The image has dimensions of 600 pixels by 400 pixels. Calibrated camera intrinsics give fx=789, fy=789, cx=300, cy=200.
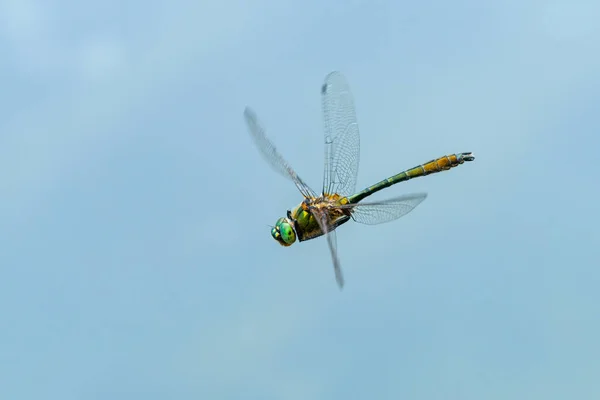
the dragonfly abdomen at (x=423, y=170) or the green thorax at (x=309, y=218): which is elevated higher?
the dragonfly abdomen at (x=423, y=170)

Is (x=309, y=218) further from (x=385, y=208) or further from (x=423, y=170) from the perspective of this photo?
(x=423, y=170)

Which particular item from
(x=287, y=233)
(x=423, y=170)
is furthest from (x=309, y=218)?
(x=423, y=170)

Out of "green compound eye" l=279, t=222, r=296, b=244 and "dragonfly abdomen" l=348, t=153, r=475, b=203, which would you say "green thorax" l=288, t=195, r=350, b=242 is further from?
"dragonfly abdomen" l=348, t=153, r=475, b=203

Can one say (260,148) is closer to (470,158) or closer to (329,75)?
(329,75)

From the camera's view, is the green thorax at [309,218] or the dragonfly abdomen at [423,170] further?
the dragonfly abdomen at [423,170]

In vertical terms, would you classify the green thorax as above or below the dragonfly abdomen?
below

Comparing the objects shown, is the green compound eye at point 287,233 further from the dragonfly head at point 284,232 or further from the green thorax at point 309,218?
the green thorax at point 309,218
